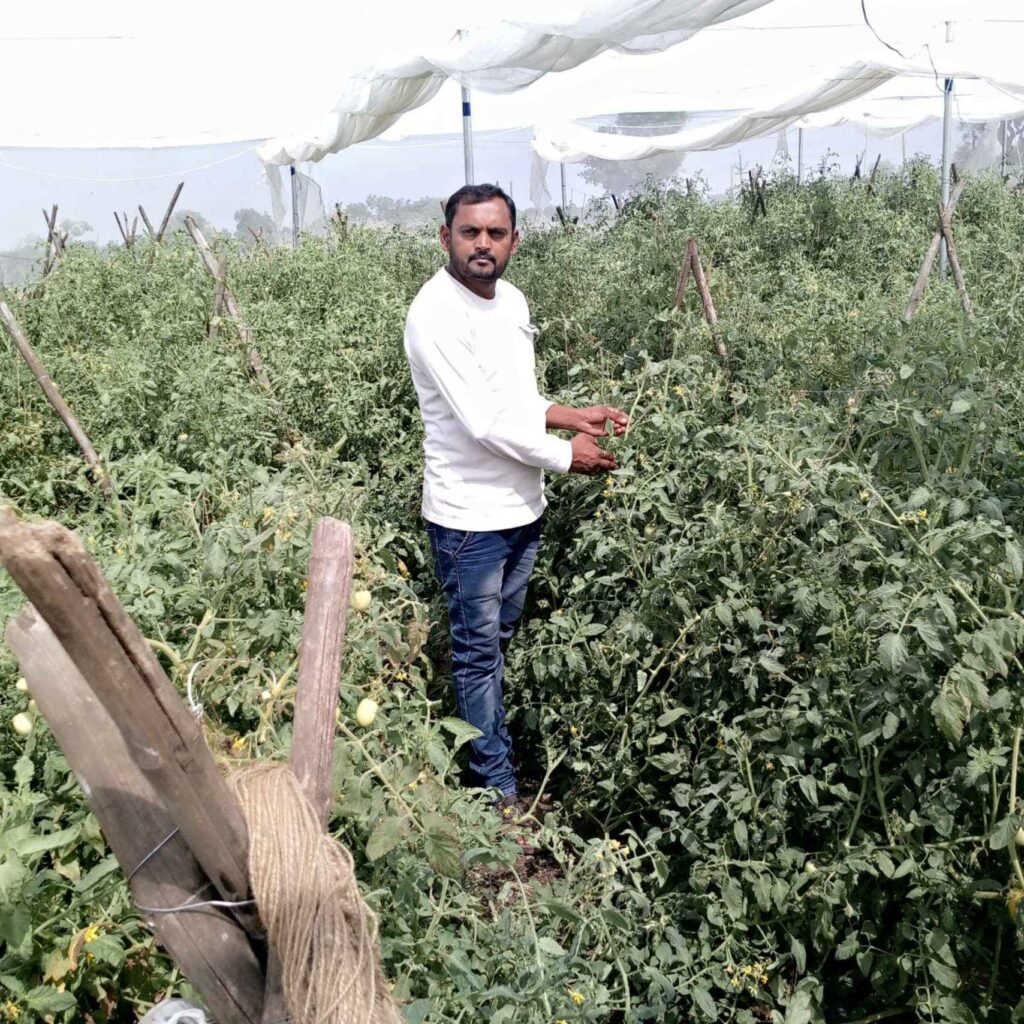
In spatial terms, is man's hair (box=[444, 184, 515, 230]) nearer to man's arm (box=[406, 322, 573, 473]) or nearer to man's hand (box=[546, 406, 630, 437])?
man's arm (box=[406, 322, 573, 473])

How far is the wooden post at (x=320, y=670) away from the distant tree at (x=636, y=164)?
10.4 m

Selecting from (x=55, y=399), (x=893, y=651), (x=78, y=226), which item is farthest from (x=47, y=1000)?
(x=78, y=226)

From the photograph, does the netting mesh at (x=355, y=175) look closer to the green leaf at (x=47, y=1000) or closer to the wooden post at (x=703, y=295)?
the wooden post at (x=703, y=295)

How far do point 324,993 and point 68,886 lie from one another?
918 mm

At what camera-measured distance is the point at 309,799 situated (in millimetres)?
1201

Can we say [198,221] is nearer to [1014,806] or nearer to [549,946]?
[549,946]

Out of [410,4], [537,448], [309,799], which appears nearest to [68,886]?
[309,799]

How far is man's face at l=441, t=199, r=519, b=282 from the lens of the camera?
2885 millimetres

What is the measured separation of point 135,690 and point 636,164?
727 inches

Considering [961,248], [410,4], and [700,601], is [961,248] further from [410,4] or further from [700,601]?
[700,601]

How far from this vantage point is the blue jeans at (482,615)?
2.97m

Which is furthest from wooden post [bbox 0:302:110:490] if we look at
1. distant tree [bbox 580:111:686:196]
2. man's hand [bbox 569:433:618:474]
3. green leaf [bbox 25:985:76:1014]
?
distant tree [bbox 580:111:686:196]

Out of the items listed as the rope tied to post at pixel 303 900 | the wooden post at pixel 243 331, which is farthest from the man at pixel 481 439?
the wooden post at pixel 243 331

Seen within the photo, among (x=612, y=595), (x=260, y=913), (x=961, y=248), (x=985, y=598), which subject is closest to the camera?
(x=260, y=913)
